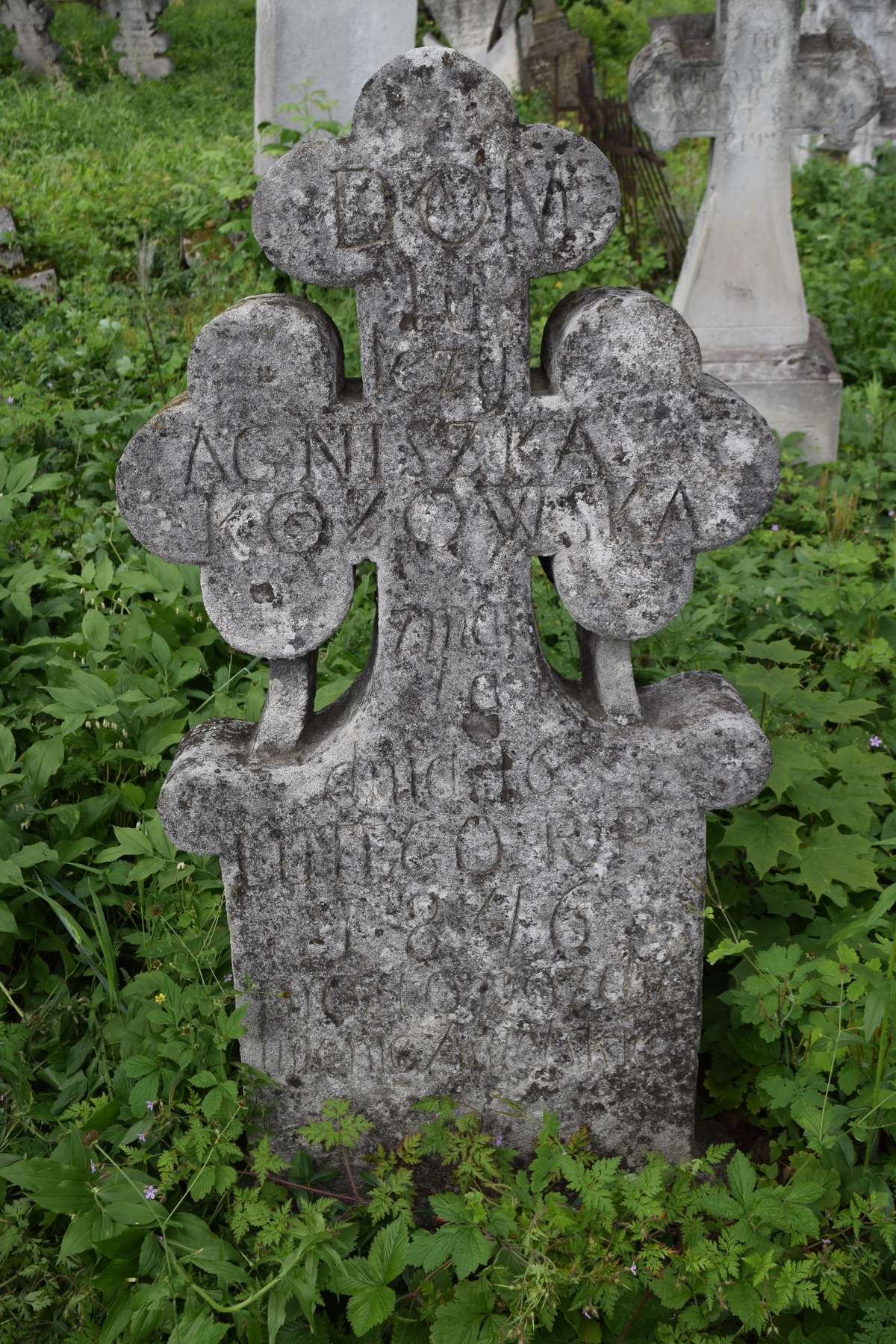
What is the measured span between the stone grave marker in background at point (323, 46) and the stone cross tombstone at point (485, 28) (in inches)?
145

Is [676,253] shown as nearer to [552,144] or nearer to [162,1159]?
[552,144]

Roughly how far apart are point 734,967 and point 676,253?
5.20m

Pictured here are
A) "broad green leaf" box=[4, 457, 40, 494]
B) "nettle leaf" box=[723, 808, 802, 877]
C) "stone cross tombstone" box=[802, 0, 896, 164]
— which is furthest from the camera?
"stone cross tombstone" box=[802, 0, 896, 164]

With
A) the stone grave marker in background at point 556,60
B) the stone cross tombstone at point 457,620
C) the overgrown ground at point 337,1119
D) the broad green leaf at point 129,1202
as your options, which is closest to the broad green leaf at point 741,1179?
the overgrown ground at point 337,1119

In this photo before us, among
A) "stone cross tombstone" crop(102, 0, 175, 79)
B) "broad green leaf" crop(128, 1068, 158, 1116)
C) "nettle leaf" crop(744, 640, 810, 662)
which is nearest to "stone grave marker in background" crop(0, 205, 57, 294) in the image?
"nettle leaf" crop(744, 640, 810, 662)

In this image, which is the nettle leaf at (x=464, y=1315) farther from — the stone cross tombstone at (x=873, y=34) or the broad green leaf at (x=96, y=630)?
the stone cross tombstone at (x=873, y=34)

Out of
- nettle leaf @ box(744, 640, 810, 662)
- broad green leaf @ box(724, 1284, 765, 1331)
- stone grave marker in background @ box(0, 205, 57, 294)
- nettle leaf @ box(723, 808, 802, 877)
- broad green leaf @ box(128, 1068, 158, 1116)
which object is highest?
stone grave marker in background @ box(0, 205, 57, 294)

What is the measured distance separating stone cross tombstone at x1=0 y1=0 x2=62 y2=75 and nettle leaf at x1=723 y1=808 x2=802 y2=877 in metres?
10.5

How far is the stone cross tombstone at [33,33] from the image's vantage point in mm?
10570

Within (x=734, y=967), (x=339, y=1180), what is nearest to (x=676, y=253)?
(x=734, y=967)

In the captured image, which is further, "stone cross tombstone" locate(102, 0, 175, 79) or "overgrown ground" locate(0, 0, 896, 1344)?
"stone cross tombstone" locate(102, 0, 175, 79)

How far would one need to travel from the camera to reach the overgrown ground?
1953 mm

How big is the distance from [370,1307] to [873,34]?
9623mm

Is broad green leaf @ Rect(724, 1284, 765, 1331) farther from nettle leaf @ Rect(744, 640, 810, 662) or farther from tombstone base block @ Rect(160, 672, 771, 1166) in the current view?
nettle leaf @ Rect(744, 640, 810, 662)
